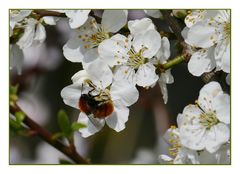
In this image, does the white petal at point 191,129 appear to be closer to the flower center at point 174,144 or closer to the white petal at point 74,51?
the flower center at point 174,144

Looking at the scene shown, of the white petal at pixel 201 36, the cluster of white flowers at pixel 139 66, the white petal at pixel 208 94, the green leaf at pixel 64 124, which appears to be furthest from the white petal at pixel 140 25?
the green leaf at pixel 64 124

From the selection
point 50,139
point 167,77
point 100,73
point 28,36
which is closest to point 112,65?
point 100,73

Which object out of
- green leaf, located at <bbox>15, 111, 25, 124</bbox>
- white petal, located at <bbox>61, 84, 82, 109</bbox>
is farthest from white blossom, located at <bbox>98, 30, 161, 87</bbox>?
green leaf, located at <bbox>15, 111, 25, 124</bbox>

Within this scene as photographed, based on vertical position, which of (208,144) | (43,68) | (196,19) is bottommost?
(208,144)

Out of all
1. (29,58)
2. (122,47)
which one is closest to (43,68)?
(29,58)

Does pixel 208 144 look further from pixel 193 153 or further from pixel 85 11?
pixel 85 11

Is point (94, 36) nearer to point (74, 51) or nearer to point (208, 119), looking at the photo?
point (74, 51)
